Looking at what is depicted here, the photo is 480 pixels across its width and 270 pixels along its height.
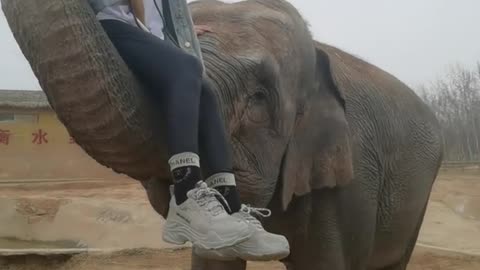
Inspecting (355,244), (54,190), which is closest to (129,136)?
(355,244)

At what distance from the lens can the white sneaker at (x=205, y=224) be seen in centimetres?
172

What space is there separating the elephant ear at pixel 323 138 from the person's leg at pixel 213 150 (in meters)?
0.94

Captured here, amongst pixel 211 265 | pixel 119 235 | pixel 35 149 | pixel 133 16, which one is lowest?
pixel 35 149

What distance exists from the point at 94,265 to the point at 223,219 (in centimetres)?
565

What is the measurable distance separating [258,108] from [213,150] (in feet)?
1.91

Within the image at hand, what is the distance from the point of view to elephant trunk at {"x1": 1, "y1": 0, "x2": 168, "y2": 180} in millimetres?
1605

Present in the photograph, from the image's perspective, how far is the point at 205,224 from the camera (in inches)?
68.1

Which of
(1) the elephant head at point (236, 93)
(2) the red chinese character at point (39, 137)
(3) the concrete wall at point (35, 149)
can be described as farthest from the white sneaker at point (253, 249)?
(2) the red chinese character at point (39, 137)

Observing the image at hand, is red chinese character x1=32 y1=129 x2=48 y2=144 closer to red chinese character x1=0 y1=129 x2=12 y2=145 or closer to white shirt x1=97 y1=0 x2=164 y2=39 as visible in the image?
red chinese character x1=0 y1=129 x2=12 y2=145

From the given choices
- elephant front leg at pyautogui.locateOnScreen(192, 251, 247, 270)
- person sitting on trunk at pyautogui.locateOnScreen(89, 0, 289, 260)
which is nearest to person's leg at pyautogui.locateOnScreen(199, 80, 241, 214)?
person sitting on trunk at pyautogui.locateOnScreen(89, 0, 289, 260)

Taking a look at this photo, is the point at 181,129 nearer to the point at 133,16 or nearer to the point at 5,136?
the point at 133,16

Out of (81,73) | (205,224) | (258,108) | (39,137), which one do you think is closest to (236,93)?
(258,108)

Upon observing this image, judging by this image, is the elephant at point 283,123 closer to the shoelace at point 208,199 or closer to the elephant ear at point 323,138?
the elephant ear at point 323,138

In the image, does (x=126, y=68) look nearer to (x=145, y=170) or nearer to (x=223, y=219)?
(x=145, y=170)
